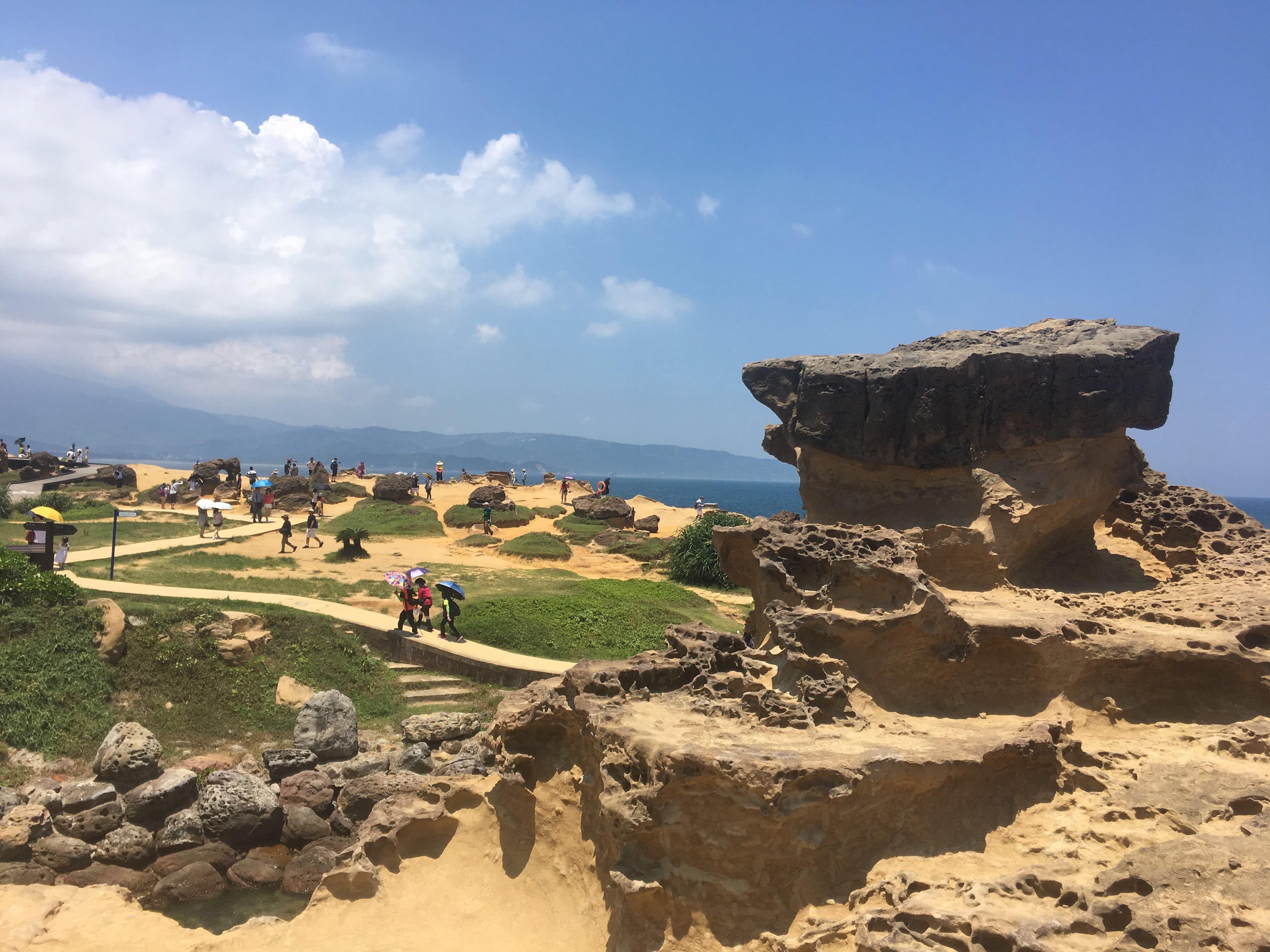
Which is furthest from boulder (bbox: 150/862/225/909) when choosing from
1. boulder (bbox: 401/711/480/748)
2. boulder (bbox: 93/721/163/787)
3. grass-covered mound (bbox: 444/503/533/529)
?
grass-covered mound (bbox: 444/503/533/529)

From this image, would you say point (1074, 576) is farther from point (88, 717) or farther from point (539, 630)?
point (88, 717)

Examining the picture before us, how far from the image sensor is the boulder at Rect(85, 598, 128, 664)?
55.5ft

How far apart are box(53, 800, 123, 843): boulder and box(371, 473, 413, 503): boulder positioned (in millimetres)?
34200

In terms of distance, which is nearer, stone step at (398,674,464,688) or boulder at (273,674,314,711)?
boulder at (273,674,314,711)

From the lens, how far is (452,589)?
72.0ft

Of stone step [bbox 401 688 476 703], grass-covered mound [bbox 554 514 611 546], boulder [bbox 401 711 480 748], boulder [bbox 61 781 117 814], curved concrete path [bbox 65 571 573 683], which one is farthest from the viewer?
grass-covered mound [bbox 554 514 611 546]

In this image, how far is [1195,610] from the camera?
405 inches

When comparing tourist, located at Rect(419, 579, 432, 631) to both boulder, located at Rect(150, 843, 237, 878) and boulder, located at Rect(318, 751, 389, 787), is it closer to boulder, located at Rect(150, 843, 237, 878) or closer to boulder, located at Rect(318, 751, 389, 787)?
boulder, located at Rect(318, 751, 389, 787)

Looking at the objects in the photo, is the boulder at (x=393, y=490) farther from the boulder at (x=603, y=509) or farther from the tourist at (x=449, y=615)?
the tourist at (x=449, y=615)

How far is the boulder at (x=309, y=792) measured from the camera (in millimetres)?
13453

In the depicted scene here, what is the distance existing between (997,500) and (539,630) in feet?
44.5

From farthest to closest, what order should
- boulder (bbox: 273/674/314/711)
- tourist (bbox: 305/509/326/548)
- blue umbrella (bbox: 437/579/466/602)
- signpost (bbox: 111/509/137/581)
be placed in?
tourist (bbox: 305/509/326/548), signpost (bbox: 111/509/137/581), blue umbrella (bbox: 437/579/466/602), boulder (bbox: 273/674/314/711)

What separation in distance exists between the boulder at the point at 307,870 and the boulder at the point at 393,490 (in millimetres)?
34985

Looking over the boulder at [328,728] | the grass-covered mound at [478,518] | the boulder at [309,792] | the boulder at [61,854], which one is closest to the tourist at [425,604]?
the boulder at [328,728]
